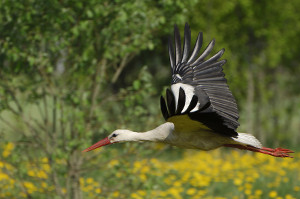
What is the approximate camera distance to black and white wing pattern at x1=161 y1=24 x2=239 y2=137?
425 cm

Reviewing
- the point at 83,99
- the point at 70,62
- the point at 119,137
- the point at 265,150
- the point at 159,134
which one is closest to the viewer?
the point at 159,134

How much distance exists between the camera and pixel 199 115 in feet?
13.4

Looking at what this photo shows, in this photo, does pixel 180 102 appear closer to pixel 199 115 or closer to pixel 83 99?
pixel 199 115

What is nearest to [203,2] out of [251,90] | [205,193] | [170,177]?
[251,90]

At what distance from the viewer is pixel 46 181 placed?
6.29 metres

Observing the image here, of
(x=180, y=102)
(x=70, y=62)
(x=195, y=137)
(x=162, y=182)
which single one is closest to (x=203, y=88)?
(x=195, y=137)

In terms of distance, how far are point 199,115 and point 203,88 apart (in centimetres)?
106

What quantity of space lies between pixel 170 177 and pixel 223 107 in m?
3.00

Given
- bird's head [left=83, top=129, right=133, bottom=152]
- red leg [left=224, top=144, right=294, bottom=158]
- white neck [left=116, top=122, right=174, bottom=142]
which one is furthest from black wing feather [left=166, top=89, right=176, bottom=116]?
red leg [left=224, top=144, right=294, bottom=158]

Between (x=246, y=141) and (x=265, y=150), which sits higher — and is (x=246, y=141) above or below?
above

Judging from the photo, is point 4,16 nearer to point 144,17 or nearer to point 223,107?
point 144,17

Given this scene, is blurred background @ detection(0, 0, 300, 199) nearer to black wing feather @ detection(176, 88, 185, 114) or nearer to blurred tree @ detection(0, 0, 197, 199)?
blurred tree @ detection(0, 0, 197, 199)

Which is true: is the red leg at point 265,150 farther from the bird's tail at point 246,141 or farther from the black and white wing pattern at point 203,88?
the black and white wing pattern at point 203,88

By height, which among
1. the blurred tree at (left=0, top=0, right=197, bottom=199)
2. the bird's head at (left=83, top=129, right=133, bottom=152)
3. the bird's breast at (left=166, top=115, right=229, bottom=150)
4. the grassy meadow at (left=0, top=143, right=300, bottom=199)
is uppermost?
the blurred tree at (left=0, top=0, right=197, bottom=199)
